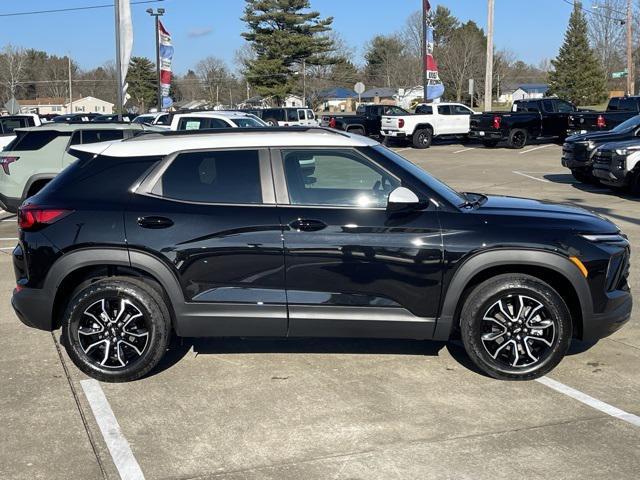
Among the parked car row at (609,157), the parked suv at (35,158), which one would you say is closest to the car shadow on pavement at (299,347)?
the parked suv at (35,158)

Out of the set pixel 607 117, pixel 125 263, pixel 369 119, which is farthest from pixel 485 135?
pixel 125 263

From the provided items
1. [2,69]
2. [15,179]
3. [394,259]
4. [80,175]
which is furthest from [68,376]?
[2,69]

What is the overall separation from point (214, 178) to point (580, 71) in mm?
60958

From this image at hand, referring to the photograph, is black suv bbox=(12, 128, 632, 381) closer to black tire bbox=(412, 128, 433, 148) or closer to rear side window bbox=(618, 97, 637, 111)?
rear side window bbox=(618, 97, 637, 111)

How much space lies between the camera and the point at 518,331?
486cm

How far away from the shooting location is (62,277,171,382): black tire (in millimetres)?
4832

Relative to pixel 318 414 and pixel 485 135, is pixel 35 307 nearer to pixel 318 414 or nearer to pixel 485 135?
pixel 318 414

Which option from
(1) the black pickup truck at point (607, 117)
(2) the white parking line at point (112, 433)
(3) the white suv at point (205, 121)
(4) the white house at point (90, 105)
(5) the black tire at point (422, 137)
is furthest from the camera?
(4) the white house at point (90, 105)

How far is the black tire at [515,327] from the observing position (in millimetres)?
4785

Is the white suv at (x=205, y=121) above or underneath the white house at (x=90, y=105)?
underneath

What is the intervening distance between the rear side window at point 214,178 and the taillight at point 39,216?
2.35ft

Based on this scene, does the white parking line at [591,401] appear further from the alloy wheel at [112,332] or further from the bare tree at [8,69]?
the bare tree at [8,69]

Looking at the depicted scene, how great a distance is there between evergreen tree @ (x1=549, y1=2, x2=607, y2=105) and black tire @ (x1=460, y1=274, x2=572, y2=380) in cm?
5925

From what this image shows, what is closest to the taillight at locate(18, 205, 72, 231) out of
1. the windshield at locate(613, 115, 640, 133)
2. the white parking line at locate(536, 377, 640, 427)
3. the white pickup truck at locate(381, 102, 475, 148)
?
the white parking line at locate(536, 377, 640, 427)
